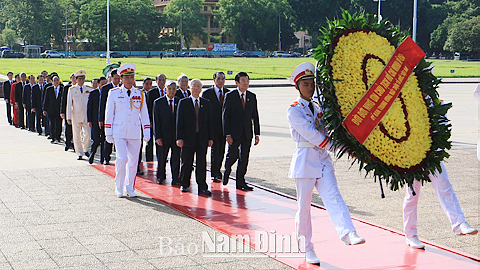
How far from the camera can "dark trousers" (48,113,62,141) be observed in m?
14.9

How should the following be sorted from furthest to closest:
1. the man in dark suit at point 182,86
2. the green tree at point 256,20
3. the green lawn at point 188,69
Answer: the green tree at point 256,20
the green lawn at point 188,69
the man in dark suit at point 182,86

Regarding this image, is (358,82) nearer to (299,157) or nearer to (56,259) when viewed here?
(299,157)

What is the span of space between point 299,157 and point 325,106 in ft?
2.17

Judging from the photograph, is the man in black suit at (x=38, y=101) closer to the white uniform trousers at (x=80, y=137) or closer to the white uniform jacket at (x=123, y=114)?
the white uniform trousers at (x=80, y=137)

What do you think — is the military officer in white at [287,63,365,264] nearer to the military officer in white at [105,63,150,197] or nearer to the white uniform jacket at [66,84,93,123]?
the military officer in white at [105,63,150,197]

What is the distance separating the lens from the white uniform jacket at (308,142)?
5.48m

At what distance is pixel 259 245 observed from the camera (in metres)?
6.30

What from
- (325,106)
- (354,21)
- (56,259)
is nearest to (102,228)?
(56,259)

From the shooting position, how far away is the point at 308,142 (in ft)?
18.5

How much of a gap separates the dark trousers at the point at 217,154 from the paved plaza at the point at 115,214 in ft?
1.91

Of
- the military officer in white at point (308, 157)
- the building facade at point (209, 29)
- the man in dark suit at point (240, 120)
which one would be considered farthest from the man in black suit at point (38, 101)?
the building facade at point (209, 29)

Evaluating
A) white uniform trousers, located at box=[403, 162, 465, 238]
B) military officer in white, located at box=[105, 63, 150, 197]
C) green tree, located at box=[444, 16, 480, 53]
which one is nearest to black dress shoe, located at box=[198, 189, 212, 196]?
military officer in white, located at box=[105, 63, 150, 197]

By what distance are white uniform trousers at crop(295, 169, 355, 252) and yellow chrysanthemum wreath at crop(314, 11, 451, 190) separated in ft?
1.34

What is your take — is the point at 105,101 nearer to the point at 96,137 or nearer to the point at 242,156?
the point at 96,137
